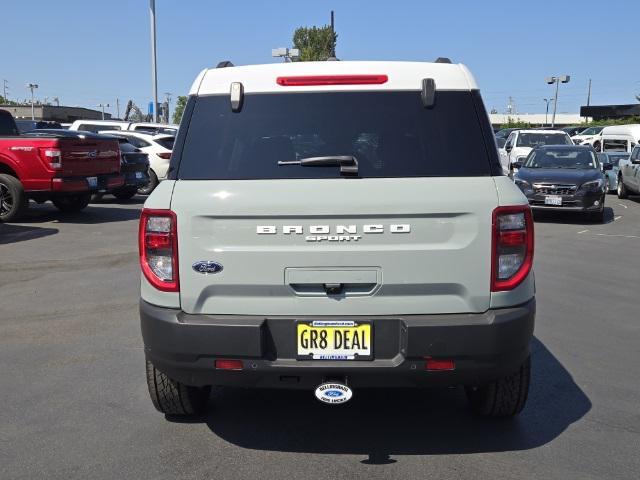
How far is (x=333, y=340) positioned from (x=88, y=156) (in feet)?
35.6

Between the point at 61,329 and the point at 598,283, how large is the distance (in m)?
5.83

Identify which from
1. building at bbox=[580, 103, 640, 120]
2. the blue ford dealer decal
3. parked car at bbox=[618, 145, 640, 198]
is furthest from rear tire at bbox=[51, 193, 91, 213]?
building at bbox=[580, 103, 640, 120]

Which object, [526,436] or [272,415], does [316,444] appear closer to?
[272,415]

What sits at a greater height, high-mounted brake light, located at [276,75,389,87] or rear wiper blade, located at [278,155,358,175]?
high-mounted brake light, located at [276,75,389,87]

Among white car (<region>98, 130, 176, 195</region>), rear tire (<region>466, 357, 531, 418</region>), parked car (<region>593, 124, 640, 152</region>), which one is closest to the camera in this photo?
rear tire (<region>466, 357, 531, 418</region>)

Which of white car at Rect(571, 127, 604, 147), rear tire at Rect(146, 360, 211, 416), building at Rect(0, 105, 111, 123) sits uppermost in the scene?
rear tire at Rect(146, 360, 211, 416)

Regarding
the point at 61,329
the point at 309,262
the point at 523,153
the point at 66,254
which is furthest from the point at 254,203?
the point at 523,153

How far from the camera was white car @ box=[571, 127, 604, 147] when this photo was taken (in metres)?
33.3

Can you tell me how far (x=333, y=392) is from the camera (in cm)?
354

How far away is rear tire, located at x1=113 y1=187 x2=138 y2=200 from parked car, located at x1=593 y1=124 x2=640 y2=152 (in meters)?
17.3

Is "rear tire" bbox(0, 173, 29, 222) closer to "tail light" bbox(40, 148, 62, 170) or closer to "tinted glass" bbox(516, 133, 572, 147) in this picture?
"tail light" bbox(40, 148, 62, 170)

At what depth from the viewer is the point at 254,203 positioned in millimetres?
3430

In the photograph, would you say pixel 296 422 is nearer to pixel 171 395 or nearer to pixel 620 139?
pixel 171 395

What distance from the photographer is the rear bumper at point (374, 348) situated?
340cm
